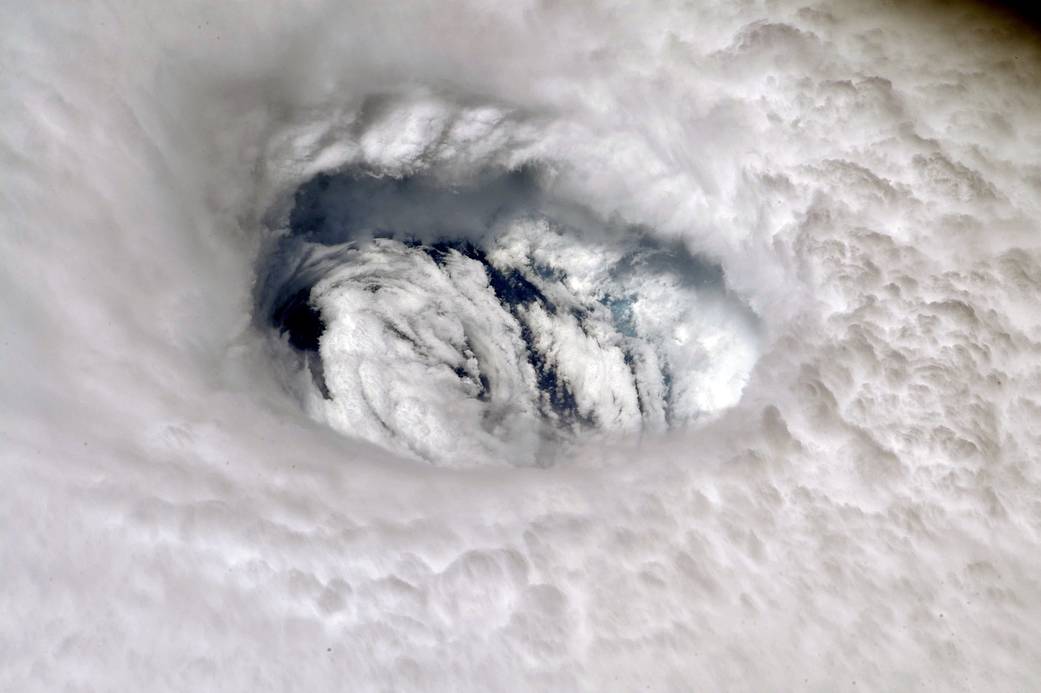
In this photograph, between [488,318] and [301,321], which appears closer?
[301,321]

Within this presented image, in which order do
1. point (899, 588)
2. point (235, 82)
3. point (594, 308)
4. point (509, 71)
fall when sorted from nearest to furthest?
point (899, 588)
point (235, 82)
point (509, 71)
point (594, 308)

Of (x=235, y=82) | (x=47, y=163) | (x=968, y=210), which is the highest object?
(x=968, y=210)

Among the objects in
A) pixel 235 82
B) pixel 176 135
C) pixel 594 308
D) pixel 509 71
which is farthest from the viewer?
pixel 594 308

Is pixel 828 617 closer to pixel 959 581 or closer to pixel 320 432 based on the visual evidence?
pixel 959 581

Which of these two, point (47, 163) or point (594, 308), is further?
point (594, 308)

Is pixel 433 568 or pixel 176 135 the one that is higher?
pixel 176 135

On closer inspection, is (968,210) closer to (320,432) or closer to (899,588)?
(899,588)

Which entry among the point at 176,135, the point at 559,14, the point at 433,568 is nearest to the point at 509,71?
the point at 559,14

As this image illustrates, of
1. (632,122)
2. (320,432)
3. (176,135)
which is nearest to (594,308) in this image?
(632,122)

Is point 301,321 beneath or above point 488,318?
beneath
